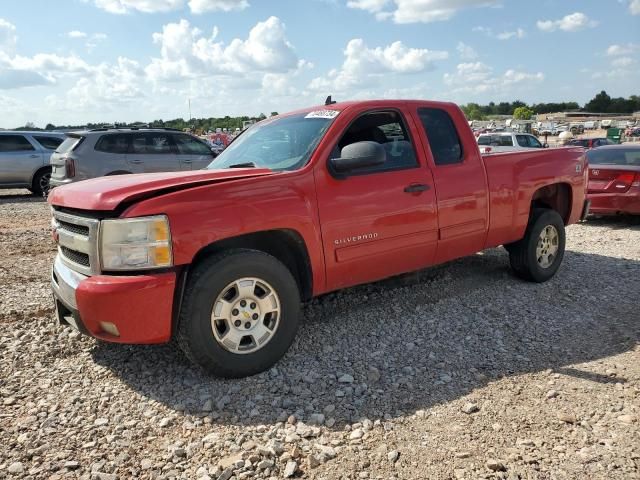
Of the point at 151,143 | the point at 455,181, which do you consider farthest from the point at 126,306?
the point at 151,143

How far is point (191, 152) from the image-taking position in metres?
12.5

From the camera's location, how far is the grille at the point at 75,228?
3.36 metres

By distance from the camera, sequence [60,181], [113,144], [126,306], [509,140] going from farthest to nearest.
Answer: [509,140] → [113,144] → [60,181] → [126,306]

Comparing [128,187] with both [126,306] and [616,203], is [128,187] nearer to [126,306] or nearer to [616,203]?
[126,306]

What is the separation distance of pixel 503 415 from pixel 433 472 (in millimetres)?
717

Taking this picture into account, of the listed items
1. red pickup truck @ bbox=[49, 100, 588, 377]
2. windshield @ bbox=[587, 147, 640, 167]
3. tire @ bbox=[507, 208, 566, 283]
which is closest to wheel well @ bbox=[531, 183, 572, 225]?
tire @ bbox=[507, 208, 566, 283]

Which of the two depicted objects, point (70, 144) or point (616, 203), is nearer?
point (616, 203)

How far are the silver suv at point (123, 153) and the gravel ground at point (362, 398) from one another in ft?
21.4

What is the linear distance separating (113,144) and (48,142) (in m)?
4.20

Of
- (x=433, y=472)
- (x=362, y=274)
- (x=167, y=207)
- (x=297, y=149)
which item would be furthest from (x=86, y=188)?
(x=433, y=472)

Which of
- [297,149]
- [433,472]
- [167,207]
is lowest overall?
[433,472]

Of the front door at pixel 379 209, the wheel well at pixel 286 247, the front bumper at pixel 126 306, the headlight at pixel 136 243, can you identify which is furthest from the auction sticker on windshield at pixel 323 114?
the front bumper at pixel 126 306

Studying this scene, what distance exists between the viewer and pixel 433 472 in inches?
102

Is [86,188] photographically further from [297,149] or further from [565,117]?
[565,117]
